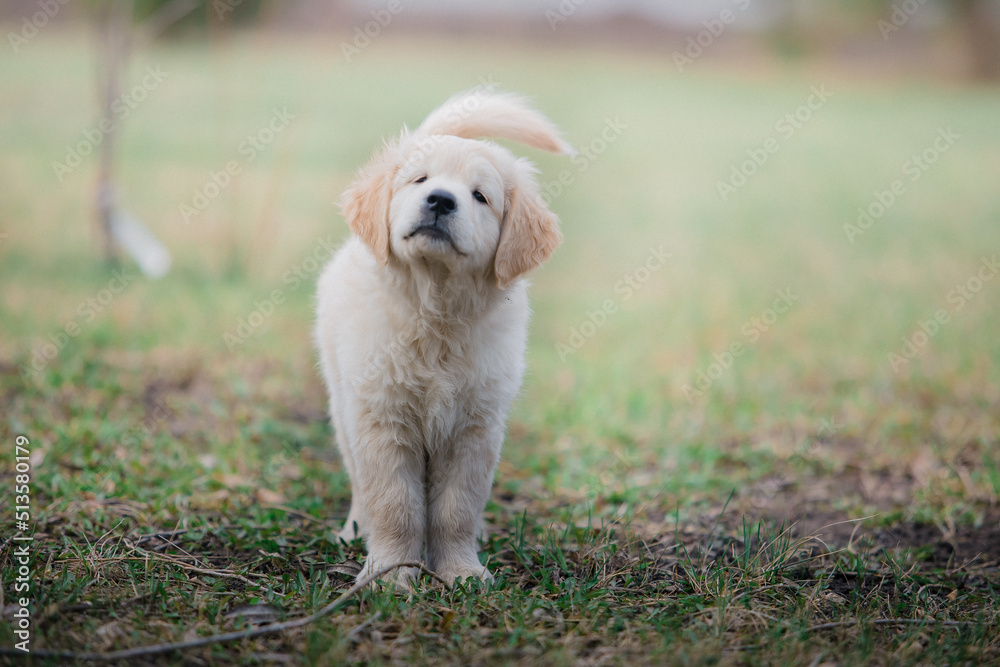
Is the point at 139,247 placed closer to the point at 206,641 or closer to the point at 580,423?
the point at 580,423

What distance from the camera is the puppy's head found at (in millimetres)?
2805

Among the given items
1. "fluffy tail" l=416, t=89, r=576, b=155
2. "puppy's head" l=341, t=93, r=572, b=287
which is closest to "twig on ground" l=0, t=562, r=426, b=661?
"puppy's head" l=341, t=93, r=572, b=287

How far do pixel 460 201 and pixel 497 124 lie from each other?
55 centimetres

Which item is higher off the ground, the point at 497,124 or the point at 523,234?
the point at 497,124

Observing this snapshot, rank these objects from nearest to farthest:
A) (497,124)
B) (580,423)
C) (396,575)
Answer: (396,575) < (497,124) < (580,423)

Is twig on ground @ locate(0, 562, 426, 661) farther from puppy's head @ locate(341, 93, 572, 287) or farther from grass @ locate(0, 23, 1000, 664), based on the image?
puppy's head @ locate(341, 93, 572, 287)

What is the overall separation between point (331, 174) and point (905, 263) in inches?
275

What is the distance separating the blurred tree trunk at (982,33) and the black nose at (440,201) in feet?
62.1

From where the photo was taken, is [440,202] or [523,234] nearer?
[440,202]

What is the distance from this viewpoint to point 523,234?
9.87 feet

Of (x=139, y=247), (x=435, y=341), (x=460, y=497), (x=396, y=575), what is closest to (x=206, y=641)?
(x=396, y=575)

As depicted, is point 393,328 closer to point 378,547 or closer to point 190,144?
point 378,547

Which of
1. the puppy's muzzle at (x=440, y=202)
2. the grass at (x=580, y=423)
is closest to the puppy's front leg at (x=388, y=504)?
the grass at (x=580, y=423)

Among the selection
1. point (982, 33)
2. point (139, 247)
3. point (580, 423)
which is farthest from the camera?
point (982, 33)
